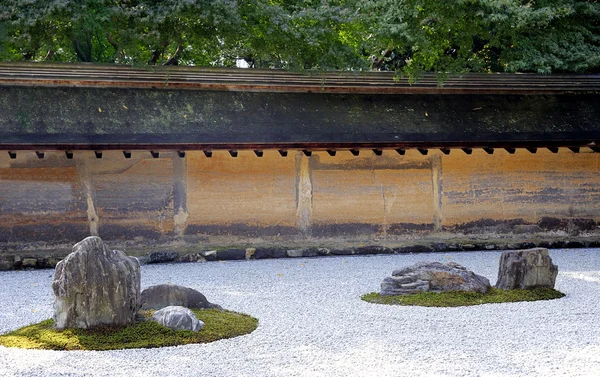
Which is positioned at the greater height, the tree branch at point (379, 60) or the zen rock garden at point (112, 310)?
the tree branch at point (379, 60)

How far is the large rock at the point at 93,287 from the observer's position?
8211 mm

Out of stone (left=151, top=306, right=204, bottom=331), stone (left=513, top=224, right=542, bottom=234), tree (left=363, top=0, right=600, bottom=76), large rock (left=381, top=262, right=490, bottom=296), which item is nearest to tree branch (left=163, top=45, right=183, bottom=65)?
tree (left=363, top=0, right=600, bottom=76)

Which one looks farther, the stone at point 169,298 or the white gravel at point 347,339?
the stone at point 169,298

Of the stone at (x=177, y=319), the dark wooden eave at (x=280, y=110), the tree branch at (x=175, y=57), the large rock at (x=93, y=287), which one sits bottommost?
the stone at (x=177, y=319)

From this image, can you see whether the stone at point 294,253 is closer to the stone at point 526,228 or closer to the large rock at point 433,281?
the stone at point 526,228

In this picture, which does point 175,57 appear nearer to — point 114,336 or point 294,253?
point 294,253

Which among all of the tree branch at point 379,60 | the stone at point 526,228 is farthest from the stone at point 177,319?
the tree branch at point 379,60

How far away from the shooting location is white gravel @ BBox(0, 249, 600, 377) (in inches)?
281

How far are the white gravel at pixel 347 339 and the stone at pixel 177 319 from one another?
21.7 inches

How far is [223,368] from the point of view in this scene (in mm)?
7156

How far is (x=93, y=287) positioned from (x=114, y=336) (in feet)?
1.80

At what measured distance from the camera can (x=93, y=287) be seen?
824cm

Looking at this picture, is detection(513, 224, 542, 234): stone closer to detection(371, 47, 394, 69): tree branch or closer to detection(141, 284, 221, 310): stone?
detection(371, 47, 394, 69): tree branch

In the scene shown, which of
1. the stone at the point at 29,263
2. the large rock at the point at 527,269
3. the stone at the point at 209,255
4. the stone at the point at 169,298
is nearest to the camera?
the stone at the point at 169,298
